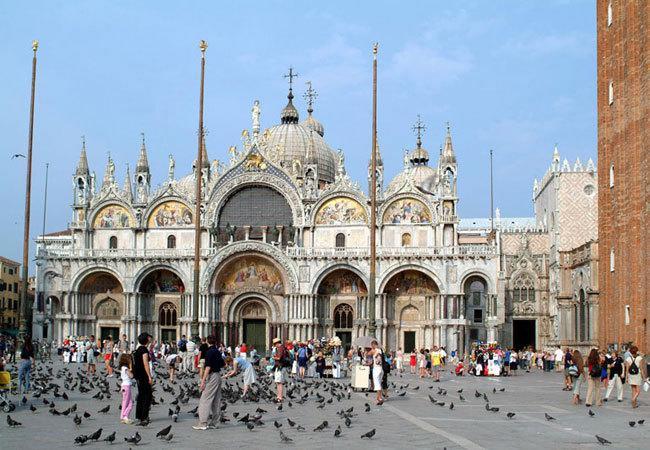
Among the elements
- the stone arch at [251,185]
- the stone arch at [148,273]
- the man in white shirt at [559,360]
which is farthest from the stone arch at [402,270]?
the stone arch at [148,273]

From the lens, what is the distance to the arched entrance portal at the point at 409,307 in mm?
59750

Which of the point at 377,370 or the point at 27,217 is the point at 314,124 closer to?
the point at 27,217

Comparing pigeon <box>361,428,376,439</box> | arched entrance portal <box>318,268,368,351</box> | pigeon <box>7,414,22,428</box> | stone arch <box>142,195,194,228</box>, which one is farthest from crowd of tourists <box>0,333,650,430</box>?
stone arch <box>142,195,194,228</box>

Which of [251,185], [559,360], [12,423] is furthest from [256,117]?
[12,423]

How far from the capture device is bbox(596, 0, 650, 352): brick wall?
37.4m

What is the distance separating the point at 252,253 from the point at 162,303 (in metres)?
7.76

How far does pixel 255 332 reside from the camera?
6156cm

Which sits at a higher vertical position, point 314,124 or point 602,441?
point 314,124

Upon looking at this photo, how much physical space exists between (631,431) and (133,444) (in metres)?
9.58

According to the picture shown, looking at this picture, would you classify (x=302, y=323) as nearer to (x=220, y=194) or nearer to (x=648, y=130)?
(x=220, y=194)

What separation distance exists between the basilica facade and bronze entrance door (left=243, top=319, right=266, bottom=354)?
0.07 metres

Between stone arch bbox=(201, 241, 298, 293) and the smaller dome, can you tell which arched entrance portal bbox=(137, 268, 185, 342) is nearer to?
stone arch bbox=(201, 241, 298, 293)

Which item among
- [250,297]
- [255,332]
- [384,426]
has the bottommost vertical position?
[384,426]

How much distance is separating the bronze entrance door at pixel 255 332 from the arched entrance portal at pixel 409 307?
8.16 meters
